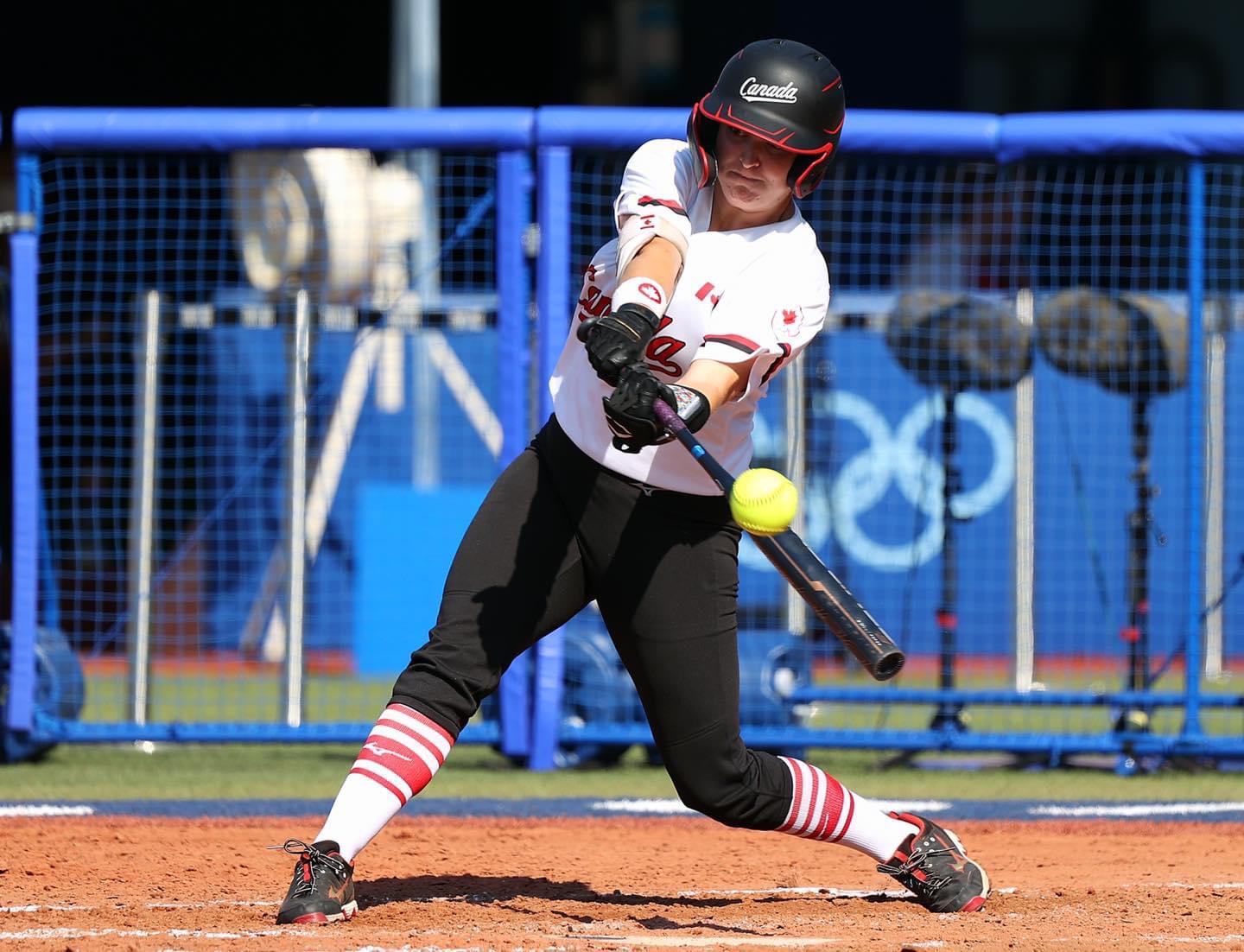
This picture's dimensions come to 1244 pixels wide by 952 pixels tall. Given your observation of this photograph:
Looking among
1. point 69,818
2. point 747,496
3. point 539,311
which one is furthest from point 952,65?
point 747,496

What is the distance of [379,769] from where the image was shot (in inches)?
157

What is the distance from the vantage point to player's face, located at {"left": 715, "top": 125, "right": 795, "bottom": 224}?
4.02m

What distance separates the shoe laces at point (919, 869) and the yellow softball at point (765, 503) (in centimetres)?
112

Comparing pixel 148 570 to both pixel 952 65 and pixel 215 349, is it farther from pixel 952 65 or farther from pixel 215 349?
pixel 952 65

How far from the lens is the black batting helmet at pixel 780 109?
3.97 m

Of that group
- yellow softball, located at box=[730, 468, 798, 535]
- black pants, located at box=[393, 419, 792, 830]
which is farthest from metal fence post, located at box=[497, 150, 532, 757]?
yellow softball, located at box=[730, 468, 798, 535]

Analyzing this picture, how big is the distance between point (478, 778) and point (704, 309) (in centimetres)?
362

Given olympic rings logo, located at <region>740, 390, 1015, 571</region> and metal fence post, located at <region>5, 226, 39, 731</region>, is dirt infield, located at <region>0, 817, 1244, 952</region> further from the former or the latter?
olympic rings logo, located at <region>740, 390, 1015, 571</region>

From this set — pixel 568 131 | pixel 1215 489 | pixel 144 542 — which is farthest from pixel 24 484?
pixel 1215 489

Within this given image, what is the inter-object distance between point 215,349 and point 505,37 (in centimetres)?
703

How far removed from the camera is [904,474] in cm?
1057

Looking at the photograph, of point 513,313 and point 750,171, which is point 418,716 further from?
point 513,313

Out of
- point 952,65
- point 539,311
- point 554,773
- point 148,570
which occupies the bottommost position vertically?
point 554,773

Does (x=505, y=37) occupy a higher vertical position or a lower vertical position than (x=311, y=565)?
higher
